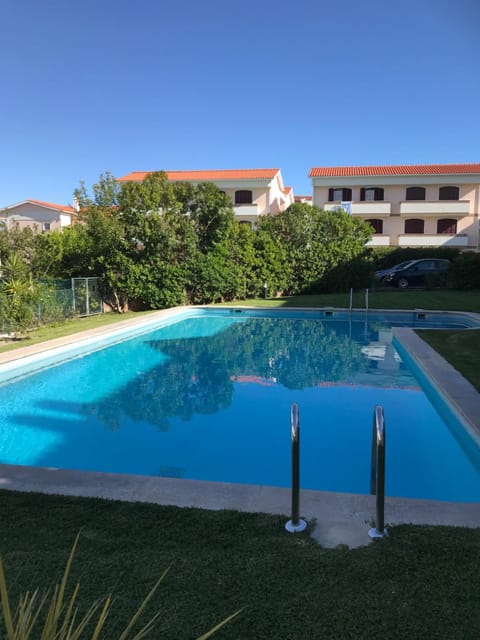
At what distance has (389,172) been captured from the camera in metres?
35.8

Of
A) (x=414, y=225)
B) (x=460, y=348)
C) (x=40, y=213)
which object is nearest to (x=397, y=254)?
(x=414, y=225)

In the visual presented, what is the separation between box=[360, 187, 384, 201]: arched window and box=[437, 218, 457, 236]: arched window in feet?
15.9

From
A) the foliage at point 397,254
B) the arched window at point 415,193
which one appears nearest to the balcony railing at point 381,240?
the arched window at point 415,193

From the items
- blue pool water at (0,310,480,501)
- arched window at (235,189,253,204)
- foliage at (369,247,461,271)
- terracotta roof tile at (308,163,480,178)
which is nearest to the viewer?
blue pool water at (0,310,480,501)

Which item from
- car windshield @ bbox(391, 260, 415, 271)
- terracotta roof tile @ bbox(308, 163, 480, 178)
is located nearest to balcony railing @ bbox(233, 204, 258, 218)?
terracotta roof tile @ bbox(308, 163, 480, 178)

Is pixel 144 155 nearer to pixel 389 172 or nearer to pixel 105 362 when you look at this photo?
pixel 389 172

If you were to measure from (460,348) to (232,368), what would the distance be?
4.80m

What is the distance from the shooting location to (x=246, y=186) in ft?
121

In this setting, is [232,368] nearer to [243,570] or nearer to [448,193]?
[243,570]

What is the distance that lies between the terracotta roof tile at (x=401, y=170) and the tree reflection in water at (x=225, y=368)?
78.0 feet

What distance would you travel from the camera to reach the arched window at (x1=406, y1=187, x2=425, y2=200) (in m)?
35.8

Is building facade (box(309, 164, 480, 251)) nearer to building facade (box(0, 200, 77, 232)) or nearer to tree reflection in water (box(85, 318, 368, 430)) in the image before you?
tree reflection in water (box(85, 318, 368, 430))

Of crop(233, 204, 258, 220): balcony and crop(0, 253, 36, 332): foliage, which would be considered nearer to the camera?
crop(0, 253, 36, 332): foliage

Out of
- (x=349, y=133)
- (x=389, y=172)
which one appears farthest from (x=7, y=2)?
(x=389, y=172)
